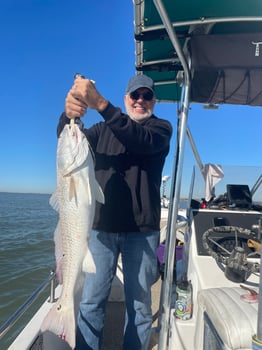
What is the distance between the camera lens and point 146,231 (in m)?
2.24

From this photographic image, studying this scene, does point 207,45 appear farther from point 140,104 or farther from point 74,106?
point 74,106

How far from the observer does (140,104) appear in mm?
2355

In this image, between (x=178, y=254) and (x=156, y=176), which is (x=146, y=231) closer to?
(x=156, y=176)

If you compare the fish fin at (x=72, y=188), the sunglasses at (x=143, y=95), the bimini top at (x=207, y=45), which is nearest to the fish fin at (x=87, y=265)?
the fish fin at (x=72, y=188)

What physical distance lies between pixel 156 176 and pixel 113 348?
6.09ft

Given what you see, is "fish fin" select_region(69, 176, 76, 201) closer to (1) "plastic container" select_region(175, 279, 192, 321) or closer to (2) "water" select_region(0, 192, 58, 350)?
(1) "plastic container" select_region(175, 279, 192, 321)

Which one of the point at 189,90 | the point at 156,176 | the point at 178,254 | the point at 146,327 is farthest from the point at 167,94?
the point at 146,327

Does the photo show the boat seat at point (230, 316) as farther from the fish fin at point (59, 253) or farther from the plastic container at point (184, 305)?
the fish fin at point (59, 253)

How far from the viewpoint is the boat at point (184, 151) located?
2230 millimetres

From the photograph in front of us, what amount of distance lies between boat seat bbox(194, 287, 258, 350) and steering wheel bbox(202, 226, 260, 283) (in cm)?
43

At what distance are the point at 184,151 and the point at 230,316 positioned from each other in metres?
1.52

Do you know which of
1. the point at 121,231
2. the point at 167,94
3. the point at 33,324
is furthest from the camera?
the point at 167,94

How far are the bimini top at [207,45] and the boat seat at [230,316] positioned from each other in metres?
1.80

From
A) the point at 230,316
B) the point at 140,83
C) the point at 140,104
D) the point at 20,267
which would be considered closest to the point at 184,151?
the point at 140,104
